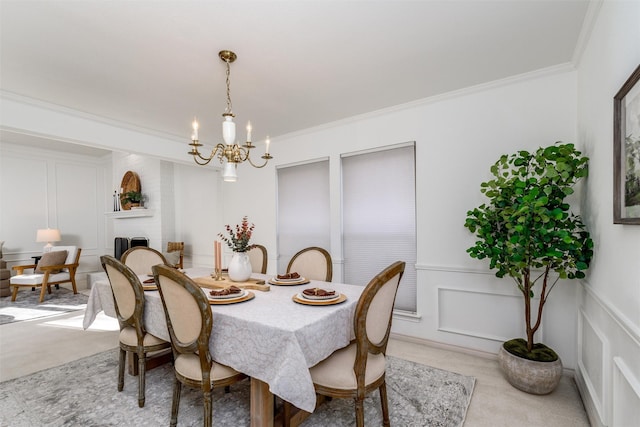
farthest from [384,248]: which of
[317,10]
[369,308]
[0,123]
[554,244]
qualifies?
[0,123]

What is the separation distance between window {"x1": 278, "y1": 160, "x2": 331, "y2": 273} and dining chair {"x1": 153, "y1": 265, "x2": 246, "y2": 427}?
2348 millimetres

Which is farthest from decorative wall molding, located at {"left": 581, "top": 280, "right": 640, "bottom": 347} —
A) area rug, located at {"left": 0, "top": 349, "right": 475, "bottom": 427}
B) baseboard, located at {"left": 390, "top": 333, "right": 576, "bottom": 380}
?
area rug, located at {"left": 0, "top": 349, "right": 475, "bottom": 427}

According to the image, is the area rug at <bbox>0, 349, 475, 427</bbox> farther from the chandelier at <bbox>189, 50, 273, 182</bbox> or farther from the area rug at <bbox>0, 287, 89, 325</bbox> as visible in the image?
the area rug at <bbox>0, 287, 89, 325</bbox>

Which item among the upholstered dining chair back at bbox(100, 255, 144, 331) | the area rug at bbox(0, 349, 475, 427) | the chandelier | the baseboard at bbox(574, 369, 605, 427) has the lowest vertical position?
the area rug at bbox(0, 349, 475, 427)

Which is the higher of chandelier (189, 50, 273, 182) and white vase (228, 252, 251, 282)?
chandelier (189, 50, 273, 182)

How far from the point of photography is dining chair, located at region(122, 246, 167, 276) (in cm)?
301

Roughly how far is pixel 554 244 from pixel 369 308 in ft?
4.71

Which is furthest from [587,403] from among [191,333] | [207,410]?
[191,333]

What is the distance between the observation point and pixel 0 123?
2.83 m

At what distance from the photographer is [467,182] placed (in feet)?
9.52

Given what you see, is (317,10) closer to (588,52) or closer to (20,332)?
(588,52)

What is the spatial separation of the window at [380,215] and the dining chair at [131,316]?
2198mm

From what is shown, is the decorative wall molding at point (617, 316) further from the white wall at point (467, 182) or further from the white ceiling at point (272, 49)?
the white ceiling at point (272, 49)

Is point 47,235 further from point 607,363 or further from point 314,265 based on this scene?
point 607,363
